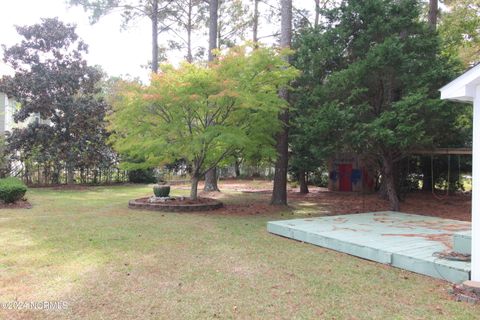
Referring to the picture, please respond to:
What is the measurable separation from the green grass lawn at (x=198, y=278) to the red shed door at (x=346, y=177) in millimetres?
10915

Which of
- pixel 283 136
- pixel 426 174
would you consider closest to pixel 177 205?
pixel 283 136

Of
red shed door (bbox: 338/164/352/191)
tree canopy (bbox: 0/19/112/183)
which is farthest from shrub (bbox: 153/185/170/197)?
red shed door (bbox: 338/164/352/191)

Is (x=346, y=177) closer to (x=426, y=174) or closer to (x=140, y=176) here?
(x=426, y=174)

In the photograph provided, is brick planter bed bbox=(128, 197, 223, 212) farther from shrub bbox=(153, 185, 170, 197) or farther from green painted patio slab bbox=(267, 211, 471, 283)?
green painted patio slab bbox=(267, 211, 471, 283)

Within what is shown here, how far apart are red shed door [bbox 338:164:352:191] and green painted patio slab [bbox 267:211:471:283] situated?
862 centimetres

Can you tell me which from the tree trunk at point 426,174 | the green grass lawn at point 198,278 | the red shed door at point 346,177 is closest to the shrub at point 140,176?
the red shed door at point 346,177

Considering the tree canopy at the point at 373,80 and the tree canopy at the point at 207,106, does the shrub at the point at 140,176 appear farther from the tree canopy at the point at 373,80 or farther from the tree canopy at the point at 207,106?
the tree canopy at the point at 373,80

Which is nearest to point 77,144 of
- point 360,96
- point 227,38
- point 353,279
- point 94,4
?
point 94,4

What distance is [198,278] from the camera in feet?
→ 15.5

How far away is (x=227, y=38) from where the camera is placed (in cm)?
2292

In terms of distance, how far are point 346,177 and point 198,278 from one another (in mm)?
14155

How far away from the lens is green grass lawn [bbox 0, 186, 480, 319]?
3743mm

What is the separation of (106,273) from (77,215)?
512 centimetres

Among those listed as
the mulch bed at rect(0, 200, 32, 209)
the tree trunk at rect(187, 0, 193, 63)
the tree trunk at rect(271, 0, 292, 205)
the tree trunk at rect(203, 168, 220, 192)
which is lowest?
the mulch bed at rect(0, 200, 32, 209)
